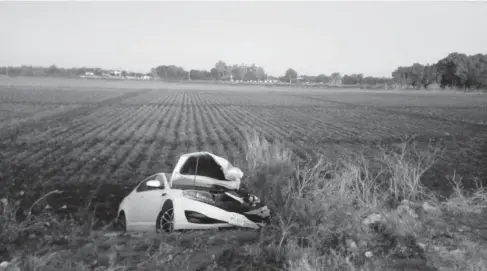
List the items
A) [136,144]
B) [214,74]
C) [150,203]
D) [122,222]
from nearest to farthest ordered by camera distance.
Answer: [150,203] → [122,222] → [136,144] → [214,74]

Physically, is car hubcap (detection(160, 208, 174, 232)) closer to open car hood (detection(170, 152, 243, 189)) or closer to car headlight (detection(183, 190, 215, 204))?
car headlight (detection(183, 190, 215, 204))

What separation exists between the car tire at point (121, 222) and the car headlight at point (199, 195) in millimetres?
2352

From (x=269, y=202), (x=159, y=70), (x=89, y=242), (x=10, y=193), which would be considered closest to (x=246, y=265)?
(x=89, y=242)

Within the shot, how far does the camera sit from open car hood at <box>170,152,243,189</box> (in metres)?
9.10

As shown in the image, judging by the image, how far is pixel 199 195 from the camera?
7.98m

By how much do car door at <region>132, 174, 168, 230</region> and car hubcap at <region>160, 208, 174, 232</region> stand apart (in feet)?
1.20

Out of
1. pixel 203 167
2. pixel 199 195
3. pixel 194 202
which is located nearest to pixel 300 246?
pixel 194 202

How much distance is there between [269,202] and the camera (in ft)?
30.4

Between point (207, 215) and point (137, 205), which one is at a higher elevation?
point (207, 215)

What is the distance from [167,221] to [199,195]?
28.1 inches

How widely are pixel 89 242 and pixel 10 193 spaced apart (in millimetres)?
6682

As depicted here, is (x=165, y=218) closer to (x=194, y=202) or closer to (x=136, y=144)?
(x=194, y=202)

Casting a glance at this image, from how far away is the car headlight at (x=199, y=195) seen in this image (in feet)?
25.7

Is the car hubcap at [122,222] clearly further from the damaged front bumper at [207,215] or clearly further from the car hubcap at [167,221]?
the damaged front bumper at [207,215]
